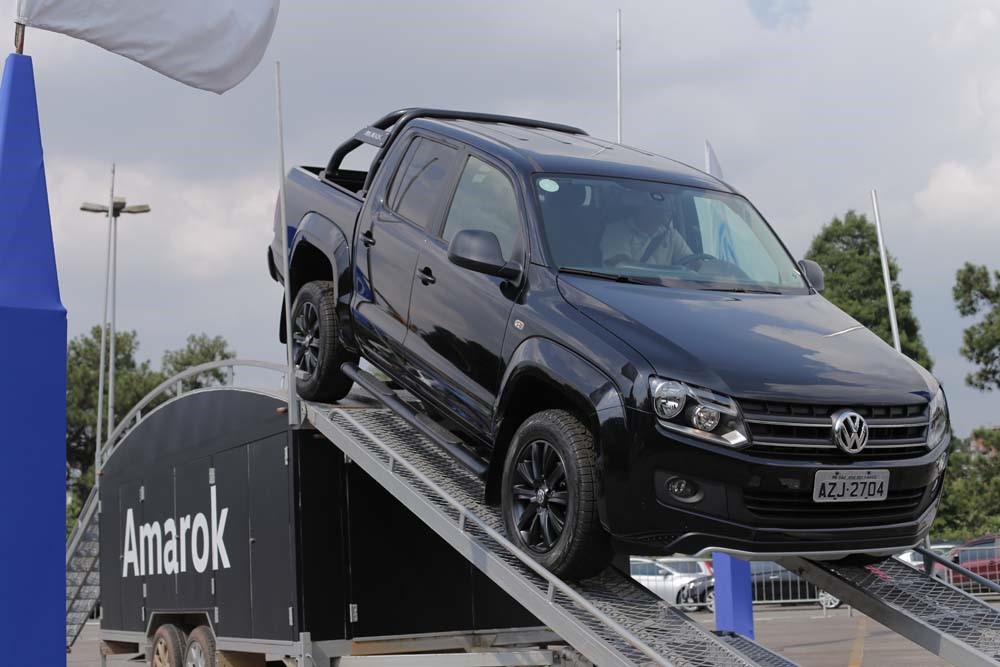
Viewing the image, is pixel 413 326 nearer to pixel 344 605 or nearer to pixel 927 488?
pixel 344 605

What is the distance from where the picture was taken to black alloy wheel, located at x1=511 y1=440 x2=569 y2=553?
538 cm

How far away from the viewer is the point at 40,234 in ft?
16.7

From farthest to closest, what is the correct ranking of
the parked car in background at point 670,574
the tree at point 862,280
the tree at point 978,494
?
the tree at point 862,280 < the tree at point 978,494 < the parked car in background at point 670,574

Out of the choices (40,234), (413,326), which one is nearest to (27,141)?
(40,234)

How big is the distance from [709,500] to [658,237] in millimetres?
1766

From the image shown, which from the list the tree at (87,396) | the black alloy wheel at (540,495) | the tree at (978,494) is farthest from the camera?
the tree at (87,396)

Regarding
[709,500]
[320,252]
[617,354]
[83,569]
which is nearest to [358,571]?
[320,252]

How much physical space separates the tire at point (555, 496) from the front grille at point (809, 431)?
69cm

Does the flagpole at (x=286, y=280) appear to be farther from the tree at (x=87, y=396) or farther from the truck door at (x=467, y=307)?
the tree at (x=87, y=396)

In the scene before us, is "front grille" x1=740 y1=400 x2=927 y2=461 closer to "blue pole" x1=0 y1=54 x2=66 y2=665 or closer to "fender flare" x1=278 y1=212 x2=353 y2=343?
"blue pole" x1=0 y1=54 x2=66 y2=665

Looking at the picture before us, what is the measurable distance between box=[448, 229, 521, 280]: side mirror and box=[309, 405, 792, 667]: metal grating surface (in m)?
1.19

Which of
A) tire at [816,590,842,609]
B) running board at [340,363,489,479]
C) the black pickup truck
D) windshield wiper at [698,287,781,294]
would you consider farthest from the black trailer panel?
tire at [816,590,842,609]

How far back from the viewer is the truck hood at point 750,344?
16.5 feet

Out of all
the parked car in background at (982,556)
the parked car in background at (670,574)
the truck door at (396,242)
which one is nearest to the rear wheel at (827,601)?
the parked car in background at (670,574)
